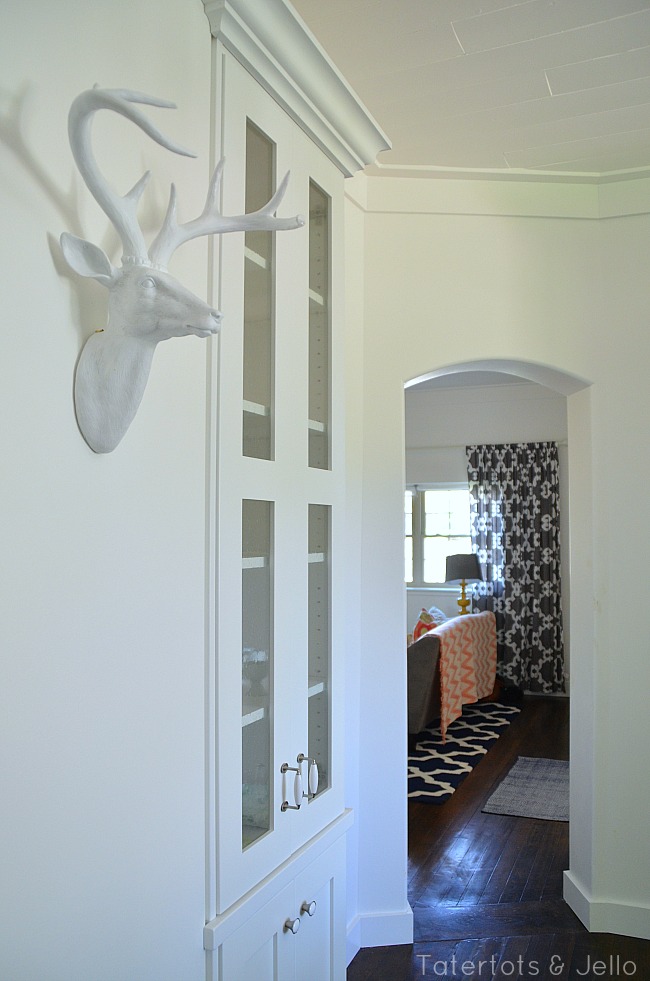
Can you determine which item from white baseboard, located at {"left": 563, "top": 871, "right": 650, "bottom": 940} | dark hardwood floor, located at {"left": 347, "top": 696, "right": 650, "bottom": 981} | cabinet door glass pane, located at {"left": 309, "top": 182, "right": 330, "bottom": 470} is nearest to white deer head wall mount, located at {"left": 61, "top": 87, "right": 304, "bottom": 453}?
cabinet door glass pane, located at {"left": 309, "top": 182, "right": 330, "bottom": 470}

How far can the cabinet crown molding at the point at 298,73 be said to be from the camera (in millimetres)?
1646

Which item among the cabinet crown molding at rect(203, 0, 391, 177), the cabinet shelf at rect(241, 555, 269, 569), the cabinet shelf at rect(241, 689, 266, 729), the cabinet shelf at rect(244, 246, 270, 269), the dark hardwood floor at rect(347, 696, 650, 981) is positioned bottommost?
the dark hardwood floor at rect(347, 696, 650, 981)

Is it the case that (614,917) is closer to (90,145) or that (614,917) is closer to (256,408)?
(256,408)

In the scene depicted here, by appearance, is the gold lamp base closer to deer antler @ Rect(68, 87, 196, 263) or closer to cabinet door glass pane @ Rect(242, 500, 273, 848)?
cabinet door glass pane @ Rect(242, 500, 273, 848)

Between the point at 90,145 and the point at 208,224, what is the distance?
0.85 ft

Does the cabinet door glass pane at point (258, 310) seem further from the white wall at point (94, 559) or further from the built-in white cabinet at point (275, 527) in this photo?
the white wall at point (94, 559)

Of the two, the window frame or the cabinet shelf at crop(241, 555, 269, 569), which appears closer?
the cabinet shelf at crop(241, 555, 269, 569)

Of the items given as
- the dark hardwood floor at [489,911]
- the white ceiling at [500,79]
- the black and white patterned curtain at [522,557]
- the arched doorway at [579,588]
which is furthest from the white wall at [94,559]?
the black and white patterned curtain at [522,557]

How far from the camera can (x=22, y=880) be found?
1146mm

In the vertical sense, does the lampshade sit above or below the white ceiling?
below

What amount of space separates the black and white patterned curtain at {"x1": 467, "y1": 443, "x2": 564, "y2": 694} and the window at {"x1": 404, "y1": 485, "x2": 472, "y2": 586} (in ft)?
1.25

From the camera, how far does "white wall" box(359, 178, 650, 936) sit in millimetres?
3104

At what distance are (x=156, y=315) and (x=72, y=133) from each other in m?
0.28

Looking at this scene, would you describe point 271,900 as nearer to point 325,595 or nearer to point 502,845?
point 325,595
